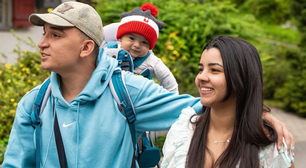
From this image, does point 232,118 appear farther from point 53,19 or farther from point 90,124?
point 53,19

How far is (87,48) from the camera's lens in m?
2.72

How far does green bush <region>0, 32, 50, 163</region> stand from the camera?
6121mm

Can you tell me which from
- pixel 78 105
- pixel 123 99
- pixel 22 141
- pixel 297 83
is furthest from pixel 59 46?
pixel 297 83

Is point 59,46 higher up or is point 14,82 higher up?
point 59,46

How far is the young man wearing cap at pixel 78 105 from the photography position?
103 inches

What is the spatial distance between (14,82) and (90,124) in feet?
13.6

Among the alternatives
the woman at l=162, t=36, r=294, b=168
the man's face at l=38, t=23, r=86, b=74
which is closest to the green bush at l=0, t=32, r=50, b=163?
the man's face at l=38, t=23, r=86, b=74

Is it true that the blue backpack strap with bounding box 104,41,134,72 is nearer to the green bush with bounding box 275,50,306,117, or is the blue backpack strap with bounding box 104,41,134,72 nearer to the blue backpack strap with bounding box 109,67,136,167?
the blue backpack strap with bounding box 109,67,136,167

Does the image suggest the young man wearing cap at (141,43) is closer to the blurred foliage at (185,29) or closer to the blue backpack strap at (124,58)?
the blue backpack strap at (124,58)

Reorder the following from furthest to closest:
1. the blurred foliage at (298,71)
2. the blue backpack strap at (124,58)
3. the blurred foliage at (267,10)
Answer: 1. the blurred foliage at (267,10)
2. the blurred foliage at (298,71)
3. the blue backpack strap at (124,58)

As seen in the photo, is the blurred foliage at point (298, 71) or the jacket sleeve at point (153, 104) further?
the blurred foliage at point (298, 71)

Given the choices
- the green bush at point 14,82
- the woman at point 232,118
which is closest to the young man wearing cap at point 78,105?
the woman at point 232,118

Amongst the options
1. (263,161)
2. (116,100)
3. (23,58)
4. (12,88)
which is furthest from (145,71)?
(23,58)

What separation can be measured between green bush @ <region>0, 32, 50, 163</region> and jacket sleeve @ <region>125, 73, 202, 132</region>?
3.28 metres
